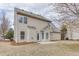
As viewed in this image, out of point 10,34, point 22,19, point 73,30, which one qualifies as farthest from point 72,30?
point 10,34

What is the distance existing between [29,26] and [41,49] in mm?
432

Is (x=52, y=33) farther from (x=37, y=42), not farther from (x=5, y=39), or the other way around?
(x=5, y=39)

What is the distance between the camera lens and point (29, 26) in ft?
15.1

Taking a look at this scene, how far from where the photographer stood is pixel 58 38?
464cm

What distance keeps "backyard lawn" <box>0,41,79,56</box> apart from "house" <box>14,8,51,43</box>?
12 cm

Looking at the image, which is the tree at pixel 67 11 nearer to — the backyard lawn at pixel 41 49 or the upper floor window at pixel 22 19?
the backyard lawn at pixel 41 49

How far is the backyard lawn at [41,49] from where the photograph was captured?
456cm

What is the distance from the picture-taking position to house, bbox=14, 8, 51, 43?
4.57 metres

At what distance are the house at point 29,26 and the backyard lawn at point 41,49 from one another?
0.12 meters

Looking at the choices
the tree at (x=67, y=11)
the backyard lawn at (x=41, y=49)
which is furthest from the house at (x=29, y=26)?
the tree at (x=67, y=11)

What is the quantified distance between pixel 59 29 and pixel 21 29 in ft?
2.09

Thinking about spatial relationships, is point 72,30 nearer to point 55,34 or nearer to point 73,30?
point 73,30

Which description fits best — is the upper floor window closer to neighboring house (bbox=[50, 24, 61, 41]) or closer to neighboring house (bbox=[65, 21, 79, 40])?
neighboring house (bbox=[50, 24, 61, 41])


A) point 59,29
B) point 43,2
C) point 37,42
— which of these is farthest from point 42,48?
point 43,2
